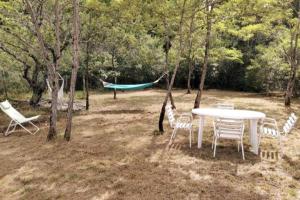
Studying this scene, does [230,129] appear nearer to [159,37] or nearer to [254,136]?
[254,136]

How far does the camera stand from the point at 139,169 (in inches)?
198

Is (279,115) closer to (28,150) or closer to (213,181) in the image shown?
(213,181)

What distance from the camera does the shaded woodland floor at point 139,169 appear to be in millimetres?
4211

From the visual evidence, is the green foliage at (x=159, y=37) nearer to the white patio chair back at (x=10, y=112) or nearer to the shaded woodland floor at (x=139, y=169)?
the white patio chair back at (x=10, y=112)

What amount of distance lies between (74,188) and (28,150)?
247 centimetres

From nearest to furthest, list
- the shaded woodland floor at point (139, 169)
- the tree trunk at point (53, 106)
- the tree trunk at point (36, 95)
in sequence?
the shaded woodland floor at point (139, 169) < the tree trunk at point (53, 106) < the tree trunk at point (36, 95)

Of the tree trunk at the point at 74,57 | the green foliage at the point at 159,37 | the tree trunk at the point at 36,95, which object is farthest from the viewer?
the tree trunk at the point at 36,95

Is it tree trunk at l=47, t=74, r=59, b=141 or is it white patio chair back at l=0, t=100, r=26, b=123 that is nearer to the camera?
tree trunk at l=47, t=74, r=59, b=141

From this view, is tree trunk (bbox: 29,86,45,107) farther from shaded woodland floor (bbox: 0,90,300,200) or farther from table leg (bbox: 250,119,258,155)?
table leg (bbox: 250,119,258,155)

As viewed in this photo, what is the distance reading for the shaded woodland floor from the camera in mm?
4211

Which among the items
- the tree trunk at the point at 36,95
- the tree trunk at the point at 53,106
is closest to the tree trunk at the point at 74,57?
the tree trunk at the point at 53,106

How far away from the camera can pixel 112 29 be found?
12.2 metres

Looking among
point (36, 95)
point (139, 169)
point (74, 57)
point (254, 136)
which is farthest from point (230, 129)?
point (36, 95)

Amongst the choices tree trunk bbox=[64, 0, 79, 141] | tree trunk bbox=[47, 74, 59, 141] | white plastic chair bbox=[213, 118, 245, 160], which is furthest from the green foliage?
white plastic chair bbox=[213, 118, 245, 160]
